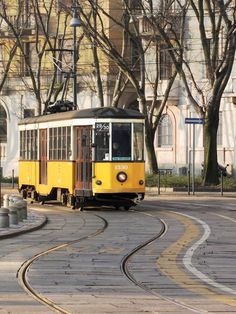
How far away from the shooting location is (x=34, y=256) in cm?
1711

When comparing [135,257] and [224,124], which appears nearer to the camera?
[135,257]

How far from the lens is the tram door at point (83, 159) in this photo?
3039cm

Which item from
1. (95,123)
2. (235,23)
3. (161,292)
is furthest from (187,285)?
(235,23)

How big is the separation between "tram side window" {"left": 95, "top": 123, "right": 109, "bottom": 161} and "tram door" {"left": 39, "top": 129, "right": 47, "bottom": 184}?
14.5 ft

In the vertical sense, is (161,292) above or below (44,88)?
below

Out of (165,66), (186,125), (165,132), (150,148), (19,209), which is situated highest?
(165,66)

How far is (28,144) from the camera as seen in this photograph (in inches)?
1446

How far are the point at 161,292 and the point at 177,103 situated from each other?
42965 millimetres

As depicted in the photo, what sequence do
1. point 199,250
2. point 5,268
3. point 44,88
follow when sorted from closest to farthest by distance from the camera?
point 5,268 → point 199,250 → point 44,88

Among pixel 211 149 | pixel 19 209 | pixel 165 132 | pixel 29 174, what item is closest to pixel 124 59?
pixel 211 149

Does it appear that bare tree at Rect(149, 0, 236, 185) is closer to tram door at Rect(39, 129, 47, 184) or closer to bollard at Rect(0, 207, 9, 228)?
tram door at Rect(39, 129, 47, 184)

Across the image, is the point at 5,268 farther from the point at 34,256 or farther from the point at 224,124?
the point at 224,124

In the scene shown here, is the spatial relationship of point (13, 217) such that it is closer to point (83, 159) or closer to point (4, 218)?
point (4, 218)

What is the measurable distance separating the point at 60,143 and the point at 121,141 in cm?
311
